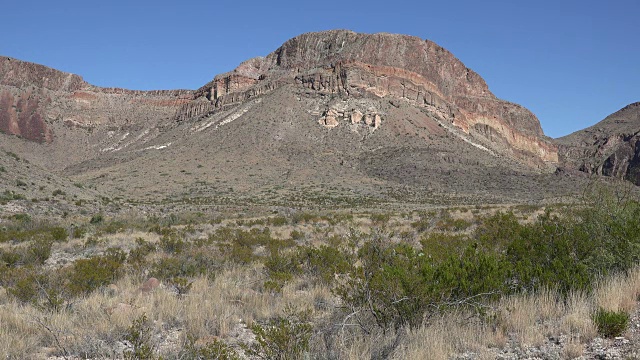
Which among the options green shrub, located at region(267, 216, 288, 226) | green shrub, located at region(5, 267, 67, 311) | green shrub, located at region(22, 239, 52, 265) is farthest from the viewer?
green shrub, located at region(267, 216, 288, 226)

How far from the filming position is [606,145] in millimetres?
126375

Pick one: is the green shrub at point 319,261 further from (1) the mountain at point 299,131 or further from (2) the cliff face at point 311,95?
(2) the cliff face at point 311,95

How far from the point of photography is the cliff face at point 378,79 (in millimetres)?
85250

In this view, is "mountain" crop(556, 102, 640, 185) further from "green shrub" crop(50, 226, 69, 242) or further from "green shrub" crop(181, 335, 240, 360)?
"green shrub" crop(181, 335, 240, 360)

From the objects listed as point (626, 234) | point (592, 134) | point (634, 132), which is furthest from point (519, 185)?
point (592, 134)

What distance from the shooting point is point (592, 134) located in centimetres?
14938

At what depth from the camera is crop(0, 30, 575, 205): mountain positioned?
56.4 meters

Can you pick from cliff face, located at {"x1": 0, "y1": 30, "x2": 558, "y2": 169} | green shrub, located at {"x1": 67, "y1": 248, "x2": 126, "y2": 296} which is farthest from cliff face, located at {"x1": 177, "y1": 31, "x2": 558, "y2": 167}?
green shrub, located at {"x1": 67, "y1": 248, "x2": 126, "y2": 296}

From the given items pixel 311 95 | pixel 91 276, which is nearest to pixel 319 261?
pixel 91 276

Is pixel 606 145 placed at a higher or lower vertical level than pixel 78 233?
higher

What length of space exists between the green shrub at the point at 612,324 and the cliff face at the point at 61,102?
112m

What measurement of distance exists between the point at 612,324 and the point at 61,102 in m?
127

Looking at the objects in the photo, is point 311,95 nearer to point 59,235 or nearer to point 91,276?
point 59,235

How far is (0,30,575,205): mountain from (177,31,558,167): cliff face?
0.36 meters
